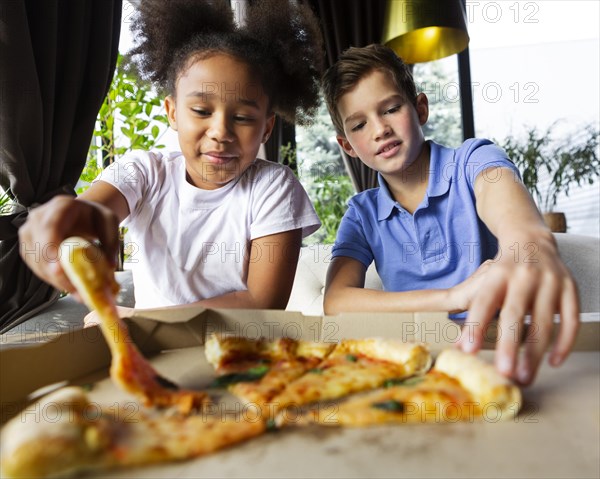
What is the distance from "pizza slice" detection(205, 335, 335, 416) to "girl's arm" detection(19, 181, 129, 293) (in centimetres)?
22

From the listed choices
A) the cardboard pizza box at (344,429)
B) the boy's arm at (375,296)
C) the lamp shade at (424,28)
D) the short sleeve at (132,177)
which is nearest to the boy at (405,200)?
the boy's arm at (375,296)

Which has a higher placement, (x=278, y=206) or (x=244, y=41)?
(x=244, y=41)

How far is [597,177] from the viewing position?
12.5 ft

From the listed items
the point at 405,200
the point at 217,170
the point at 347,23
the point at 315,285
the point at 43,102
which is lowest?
the point at 315,285

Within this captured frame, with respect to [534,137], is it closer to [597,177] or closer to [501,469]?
[597,177]

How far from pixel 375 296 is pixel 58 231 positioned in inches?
27.1

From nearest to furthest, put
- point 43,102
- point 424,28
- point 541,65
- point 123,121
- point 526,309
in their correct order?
point 526,309, point 43,102, point 424,28, point 123,121, point 541,65

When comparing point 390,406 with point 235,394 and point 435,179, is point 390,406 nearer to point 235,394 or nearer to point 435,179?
point 235,394

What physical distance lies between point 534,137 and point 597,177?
637 millimetres

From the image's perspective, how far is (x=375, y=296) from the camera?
1.17 meters

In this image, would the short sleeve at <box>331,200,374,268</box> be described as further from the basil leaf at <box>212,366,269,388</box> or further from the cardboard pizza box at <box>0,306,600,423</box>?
→ the basil leaf at <box>212,366,269,388</box>

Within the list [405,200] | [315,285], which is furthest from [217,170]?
[315,285]

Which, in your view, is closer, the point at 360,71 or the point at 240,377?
the point at 240,377

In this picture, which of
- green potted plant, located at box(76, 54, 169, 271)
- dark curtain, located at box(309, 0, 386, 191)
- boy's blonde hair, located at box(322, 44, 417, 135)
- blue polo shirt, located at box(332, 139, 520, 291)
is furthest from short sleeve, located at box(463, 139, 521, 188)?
dark curtain, located at box(309, 0, 386, 191)
